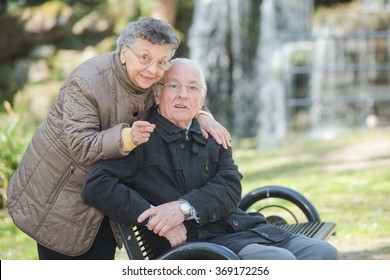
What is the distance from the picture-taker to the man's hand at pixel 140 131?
3361mm

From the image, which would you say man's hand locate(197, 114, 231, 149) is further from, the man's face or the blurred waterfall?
the blurred waterfall

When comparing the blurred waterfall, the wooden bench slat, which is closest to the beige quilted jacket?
the wooden bench slat

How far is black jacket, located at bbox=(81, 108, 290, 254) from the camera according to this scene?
11.4 ft

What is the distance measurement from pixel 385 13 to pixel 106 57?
50.4 ft

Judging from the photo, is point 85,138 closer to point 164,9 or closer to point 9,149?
point 9,149

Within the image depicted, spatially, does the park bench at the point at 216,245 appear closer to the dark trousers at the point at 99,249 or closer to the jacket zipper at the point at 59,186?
the dark trousers at the point at 99,249

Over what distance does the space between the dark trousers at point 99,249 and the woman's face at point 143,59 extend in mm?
718

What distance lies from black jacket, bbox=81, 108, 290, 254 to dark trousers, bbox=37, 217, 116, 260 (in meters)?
0.25

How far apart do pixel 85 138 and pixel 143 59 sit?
0.43m

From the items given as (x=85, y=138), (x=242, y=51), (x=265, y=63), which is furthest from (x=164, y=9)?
(x=85, y=138)

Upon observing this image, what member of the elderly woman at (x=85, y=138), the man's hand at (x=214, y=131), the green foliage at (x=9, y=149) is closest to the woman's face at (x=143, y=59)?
the elderly woman at (x=85, y=138)

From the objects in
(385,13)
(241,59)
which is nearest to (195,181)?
(241,59)

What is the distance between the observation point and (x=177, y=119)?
376 cm
